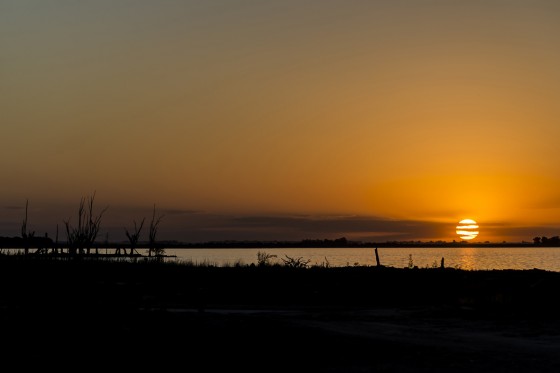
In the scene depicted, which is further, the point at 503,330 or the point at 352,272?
the point at 352,272

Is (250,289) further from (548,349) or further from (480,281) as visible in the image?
(548,349)

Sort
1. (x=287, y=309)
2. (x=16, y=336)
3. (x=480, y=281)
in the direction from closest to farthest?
(x=16, y=336) → (x=287, y=309) → (x=480, y=281)

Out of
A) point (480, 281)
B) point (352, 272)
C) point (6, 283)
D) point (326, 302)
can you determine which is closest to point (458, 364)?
point (326, 302)

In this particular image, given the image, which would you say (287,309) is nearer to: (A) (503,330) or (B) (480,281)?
(A) (503,330)

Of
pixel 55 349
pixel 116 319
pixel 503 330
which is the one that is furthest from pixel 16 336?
pixel 503 330

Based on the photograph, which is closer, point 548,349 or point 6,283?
point 548,349

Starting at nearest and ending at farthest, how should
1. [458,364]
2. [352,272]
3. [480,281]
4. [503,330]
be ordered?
[458,364], [503,330], [480,281], [352,272]

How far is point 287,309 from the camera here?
27.2 metres

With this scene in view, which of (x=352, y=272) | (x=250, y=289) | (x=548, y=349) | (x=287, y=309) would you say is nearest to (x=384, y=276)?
(x=352, y=272)

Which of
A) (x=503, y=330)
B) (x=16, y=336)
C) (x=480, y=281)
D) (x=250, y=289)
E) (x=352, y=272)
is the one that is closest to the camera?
(x=16, y=336)

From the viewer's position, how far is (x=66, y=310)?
17.0 meters

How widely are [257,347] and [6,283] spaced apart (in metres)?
18.6

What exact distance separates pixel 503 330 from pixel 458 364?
6816mm

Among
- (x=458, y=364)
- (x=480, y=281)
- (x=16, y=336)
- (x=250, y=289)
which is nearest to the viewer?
Answer: (x=458, y=364)
